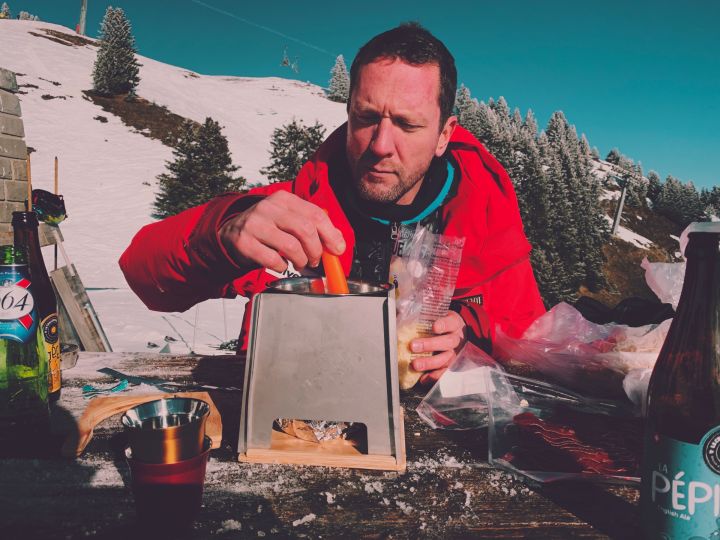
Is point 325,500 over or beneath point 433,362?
beneath

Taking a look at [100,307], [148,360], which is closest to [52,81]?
[100,307]

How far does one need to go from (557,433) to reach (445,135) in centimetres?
185

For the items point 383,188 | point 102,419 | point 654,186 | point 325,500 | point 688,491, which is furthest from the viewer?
point 654,186

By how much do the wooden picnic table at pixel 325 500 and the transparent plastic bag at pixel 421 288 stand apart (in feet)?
1.08

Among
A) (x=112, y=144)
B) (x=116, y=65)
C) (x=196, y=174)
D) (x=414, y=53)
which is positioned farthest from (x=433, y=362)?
(x=116, y=65)

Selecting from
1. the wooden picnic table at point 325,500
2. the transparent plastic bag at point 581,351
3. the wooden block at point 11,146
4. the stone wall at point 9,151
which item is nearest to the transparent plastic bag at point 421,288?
the wooden picnic table at point 325,500

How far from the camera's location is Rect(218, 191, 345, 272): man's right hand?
1.17 meters

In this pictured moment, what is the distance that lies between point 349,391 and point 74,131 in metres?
29.1

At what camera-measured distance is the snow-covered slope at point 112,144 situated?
412 inches

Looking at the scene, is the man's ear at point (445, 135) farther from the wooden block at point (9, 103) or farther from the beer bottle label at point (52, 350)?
the wooden block at point (9, 103)

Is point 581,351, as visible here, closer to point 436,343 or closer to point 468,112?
point 436,343

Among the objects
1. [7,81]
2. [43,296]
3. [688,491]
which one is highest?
[7,81]

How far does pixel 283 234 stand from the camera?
121 centimetres

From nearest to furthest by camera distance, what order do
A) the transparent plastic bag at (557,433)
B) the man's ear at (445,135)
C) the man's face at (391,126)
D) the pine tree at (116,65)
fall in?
the transparent plastic bag at (557,433) → the man's face at (391,126) → the man's ear at (445,135) → the pine tree at (116,65)
